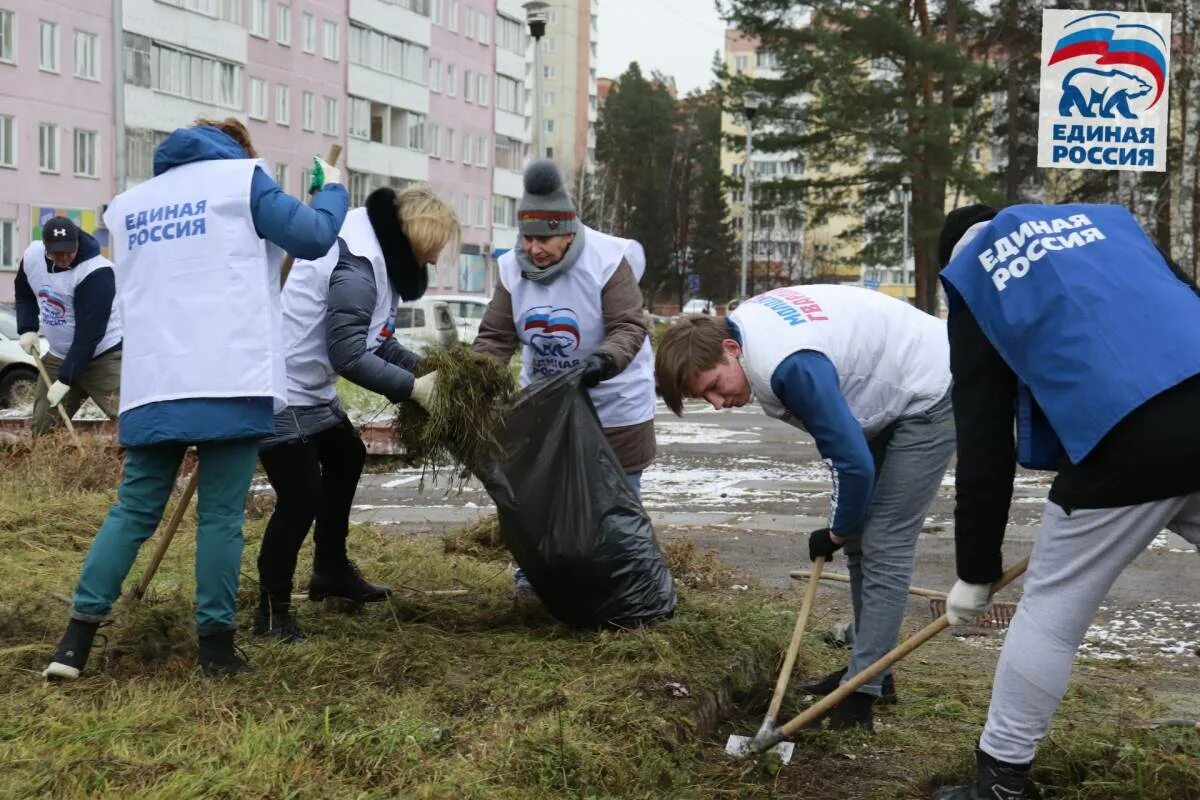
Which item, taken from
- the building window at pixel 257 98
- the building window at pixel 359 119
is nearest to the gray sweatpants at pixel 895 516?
the building window at pixel 257 98

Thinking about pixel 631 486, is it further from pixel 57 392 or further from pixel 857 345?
pixel 57 392

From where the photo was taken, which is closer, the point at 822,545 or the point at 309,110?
the point at 822,545

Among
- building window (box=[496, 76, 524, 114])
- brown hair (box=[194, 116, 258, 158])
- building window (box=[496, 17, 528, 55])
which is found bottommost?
brown hair (box=[194, 116, 258, 158])

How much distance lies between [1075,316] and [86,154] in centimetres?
3363

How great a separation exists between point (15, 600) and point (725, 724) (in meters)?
2.34

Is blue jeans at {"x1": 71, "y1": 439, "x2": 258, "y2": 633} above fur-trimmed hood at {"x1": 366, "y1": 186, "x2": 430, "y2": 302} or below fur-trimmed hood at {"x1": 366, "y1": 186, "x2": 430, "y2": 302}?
below

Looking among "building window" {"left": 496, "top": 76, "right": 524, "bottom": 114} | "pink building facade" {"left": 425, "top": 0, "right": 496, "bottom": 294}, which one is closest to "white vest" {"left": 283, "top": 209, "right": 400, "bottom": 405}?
"pink building facade" {"left": 425, "top": 0, "right": 496, "bottom": 294}

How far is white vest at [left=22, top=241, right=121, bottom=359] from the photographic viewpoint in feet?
28.5

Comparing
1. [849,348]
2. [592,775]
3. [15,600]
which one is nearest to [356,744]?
[592,775]

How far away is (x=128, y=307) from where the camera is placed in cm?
394

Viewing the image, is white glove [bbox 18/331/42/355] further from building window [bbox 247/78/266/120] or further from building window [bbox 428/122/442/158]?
building window [bbox 428/122/442/158]

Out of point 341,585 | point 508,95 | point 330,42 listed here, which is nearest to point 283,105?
point 330,42

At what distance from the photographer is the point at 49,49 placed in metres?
32.6

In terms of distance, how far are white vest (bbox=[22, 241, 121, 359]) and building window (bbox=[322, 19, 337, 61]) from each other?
1423 inches
